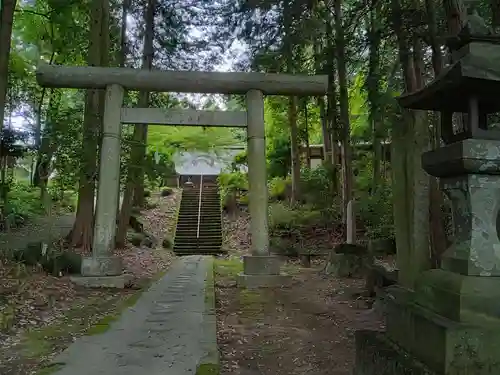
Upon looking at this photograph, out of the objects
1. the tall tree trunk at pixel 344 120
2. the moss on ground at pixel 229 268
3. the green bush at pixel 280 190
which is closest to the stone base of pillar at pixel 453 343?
the moss on ground at pixel 229 268

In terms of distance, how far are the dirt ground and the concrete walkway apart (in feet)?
0.86

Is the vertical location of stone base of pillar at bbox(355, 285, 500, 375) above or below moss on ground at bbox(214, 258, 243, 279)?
above

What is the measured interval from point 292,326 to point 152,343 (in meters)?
1.94

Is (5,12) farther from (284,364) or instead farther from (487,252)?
(487,252)

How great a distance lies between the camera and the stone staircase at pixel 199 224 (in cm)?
1675

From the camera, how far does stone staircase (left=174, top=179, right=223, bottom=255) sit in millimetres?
16750

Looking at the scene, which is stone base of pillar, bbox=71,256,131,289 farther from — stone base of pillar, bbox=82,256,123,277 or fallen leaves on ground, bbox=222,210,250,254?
fallen leaves on ground, bbox=222,210,250,254

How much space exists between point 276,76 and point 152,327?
18.6 feet

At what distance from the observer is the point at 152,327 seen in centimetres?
518

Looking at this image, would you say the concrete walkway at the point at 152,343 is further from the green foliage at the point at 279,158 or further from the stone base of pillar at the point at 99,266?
the green foliage at the point at 279,158

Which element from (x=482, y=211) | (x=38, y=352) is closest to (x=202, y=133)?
(x=38, y=352)

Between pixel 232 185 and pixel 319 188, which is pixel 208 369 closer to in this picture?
pixel 319 188

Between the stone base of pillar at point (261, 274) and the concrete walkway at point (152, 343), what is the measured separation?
60.0 inches

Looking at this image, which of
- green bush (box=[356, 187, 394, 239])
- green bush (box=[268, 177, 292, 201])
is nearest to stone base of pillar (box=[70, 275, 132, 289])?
green bush (box=[356, 187, 394, 239])
